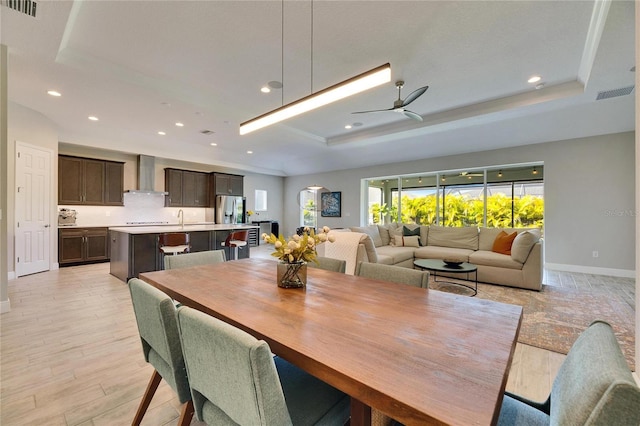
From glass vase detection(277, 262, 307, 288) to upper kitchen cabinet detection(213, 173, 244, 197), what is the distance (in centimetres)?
736

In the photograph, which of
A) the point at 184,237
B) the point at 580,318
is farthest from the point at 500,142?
the point at 184,237

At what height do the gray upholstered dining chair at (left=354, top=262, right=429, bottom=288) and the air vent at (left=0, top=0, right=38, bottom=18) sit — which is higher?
the air vent at (left=0, top=0, right=38, bottom=18)

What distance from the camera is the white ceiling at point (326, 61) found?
2.54 m

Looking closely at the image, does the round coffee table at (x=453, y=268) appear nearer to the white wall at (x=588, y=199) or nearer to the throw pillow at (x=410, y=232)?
the throw pillow at (x=410, y=232)

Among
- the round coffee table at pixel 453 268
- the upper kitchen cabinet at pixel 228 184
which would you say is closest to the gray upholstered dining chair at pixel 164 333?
the round coffee table at pixel 453 268

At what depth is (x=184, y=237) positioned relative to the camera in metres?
4.63

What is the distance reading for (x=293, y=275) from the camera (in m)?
1.74

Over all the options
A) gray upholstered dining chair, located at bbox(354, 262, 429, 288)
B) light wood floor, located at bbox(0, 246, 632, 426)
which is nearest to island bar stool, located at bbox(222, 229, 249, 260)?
light wood floor, located at bbox(0, 246, 632, 426)

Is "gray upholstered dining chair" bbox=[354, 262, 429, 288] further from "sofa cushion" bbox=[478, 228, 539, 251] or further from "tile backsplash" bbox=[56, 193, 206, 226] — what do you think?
"tile backsplash" bbox=[56, 193, 206, 226]

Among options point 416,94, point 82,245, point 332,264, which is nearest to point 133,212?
point 82,245

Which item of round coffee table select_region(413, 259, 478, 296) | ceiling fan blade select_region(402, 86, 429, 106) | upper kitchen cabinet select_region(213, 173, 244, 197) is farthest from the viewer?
upper kitchen cabinet select_region(213, 173, 244, 197)

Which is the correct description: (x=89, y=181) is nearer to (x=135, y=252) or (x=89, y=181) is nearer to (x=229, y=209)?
(x=135, y=252)

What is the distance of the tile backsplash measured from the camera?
21.0ft

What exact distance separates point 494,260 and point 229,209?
7000mm
